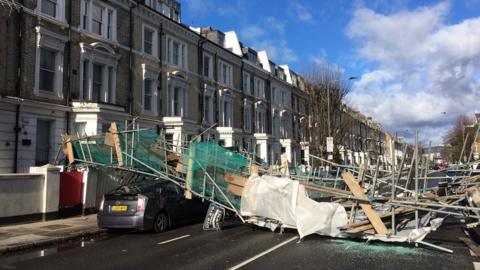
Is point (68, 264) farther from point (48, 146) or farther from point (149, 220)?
point (48, 146)

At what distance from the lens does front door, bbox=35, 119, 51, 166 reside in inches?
778

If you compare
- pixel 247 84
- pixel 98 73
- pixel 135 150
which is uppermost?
pixel 247 84

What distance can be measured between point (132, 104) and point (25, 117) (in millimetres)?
7092

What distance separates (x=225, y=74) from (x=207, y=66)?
129 inches

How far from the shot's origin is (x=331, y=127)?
42125 mm

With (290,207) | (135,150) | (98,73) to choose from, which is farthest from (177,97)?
(290,207)

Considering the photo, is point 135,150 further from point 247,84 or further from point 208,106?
point 247,84

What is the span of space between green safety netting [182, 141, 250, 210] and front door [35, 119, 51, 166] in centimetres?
939

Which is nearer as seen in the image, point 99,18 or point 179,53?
point 99,18

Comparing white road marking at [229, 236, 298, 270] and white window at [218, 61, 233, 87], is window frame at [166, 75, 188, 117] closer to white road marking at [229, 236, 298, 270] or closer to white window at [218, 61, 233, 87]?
white window at [218, 61, 233, 87]

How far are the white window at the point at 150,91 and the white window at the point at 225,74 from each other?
908 centimetres

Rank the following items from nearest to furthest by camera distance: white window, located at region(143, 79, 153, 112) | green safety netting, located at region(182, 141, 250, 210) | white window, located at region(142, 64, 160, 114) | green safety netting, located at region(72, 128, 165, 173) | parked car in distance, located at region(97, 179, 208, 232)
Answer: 1. parked car in distance, located at region(97, 179, 208, 232)
2. green safety netting, located at region(182, 141, 250, 210)
3. green safety netting, located at region(72, 128, 165, 173)
4. white window, located at region(142, 64, 160, 114)
5. white window, located at region(143, 79, 153, 112)

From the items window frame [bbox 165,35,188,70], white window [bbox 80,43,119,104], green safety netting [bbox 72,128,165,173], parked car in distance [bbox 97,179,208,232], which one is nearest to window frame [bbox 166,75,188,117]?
window frame [bbox 165,35,188,70]

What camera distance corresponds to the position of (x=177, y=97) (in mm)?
29938
